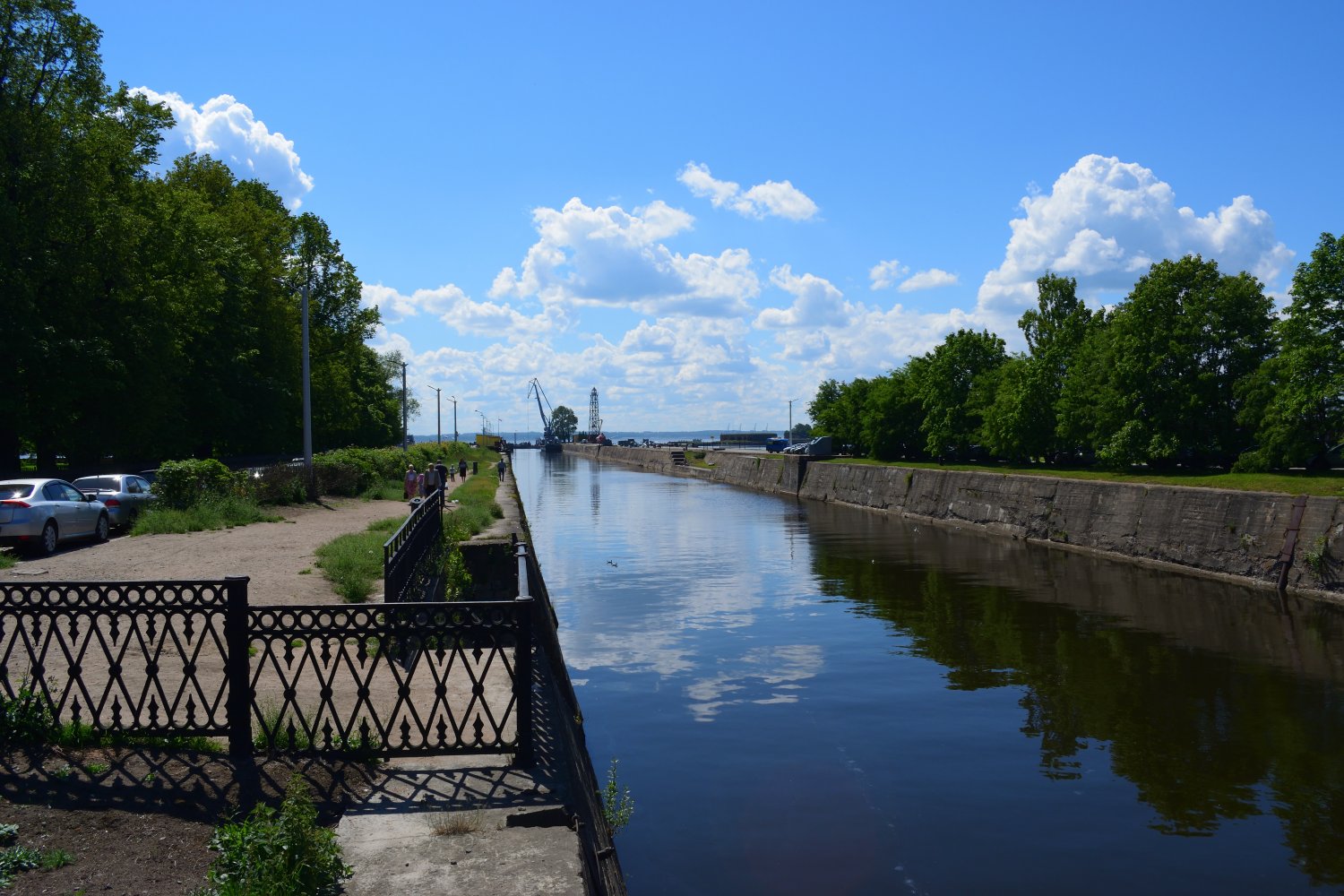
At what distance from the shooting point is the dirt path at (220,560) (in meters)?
13.6

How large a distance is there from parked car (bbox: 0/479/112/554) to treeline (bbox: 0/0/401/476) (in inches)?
442

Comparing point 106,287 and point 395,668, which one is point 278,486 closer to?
point 106,287

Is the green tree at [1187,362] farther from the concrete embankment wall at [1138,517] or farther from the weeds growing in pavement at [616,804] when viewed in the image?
the weeds growing in pavement at [616,804]

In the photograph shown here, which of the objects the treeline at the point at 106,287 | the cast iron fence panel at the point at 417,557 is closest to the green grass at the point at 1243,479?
the cast iron fence panel at the point at 417,557

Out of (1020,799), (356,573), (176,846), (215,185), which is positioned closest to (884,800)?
(1020,799)

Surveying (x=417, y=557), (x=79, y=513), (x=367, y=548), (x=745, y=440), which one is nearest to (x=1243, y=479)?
(x=367, y=548)

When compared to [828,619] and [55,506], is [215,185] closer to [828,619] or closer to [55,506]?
[55,506]

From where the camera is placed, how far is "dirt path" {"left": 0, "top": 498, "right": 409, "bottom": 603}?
535 inches

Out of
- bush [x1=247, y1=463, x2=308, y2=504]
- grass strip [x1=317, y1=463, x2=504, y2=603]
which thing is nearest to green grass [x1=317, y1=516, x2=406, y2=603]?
grass strip [x1=317, y1=463, x2=504, y2=603]

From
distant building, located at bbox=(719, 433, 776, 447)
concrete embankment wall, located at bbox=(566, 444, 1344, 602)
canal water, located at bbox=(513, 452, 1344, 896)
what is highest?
distant building, located at bbox=(719, 433, 776, 447)

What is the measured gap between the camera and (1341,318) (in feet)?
81.7

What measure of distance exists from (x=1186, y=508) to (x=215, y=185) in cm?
4606

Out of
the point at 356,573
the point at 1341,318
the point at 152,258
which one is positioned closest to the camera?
the point at 356,573

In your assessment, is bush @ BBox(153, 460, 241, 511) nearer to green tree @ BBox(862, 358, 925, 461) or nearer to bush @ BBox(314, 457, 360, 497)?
bush @ BBox(314, 457, 360, 497)
